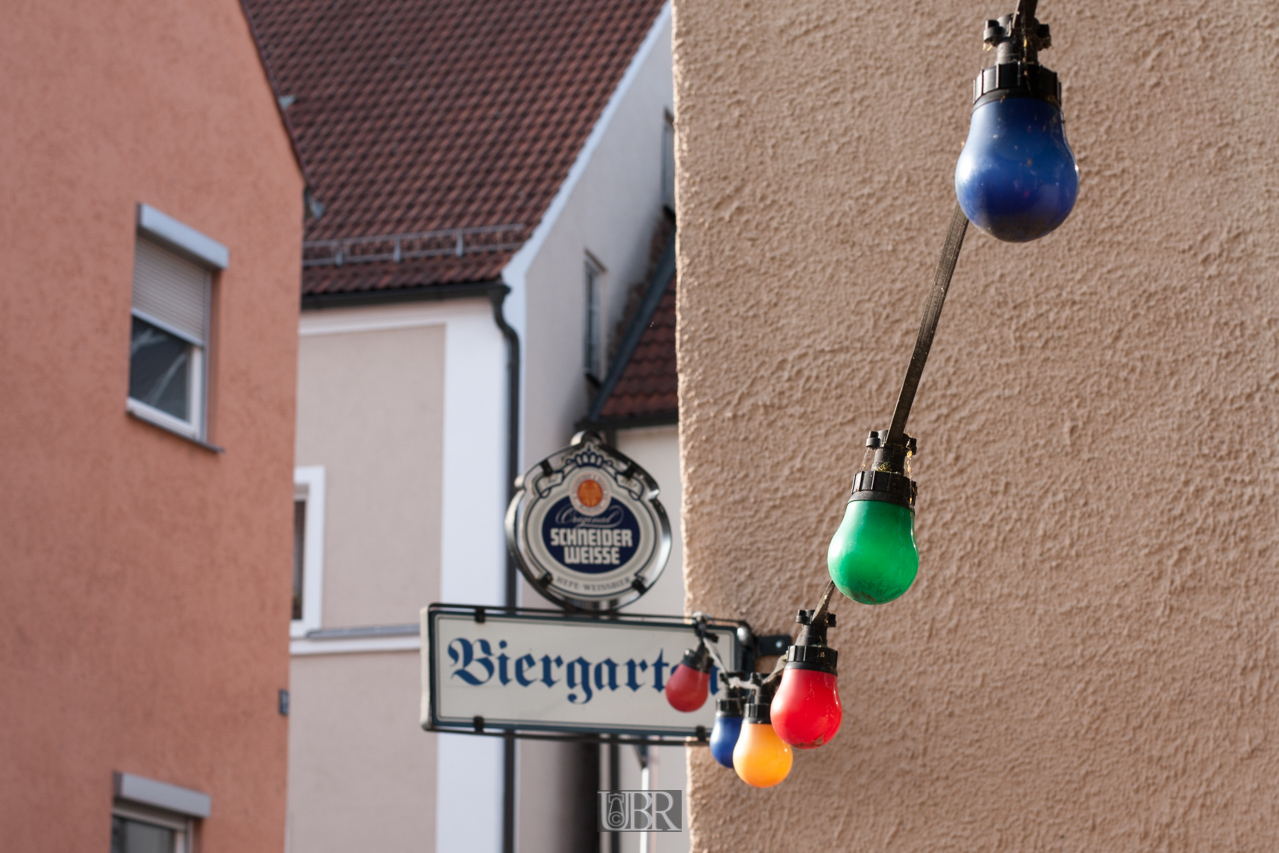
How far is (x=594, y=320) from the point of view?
1694 centimetres

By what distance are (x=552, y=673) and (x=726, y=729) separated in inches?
25.9

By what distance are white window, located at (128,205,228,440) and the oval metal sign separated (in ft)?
17.6

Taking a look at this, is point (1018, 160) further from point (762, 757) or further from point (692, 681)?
point (692, 681)

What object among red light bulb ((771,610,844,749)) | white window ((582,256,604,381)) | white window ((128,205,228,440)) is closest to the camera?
red light bulb ((771,610,844,749))

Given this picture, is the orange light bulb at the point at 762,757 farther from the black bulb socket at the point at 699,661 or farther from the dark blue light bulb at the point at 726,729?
the black bulb socket at the point at 699,661

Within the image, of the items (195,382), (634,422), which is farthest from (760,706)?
(634,422)

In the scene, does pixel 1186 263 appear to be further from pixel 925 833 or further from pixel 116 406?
pixel 116 406

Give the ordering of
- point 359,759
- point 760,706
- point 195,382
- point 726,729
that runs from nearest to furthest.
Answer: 1. point 760,706
2. point 726,729
3. point 195,382
4. point 359,759

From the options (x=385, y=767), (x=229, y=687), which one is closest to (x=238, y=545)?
(x=229, y=687)

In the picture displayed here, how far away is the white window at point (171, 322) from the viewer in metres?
10.6

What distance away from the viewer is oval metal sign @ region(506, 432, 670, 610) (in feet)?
17.9

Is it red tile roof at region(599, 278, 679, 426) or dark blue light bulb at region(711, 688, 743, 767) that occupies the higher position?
red tile roof at region(599, 278, 679, 426)

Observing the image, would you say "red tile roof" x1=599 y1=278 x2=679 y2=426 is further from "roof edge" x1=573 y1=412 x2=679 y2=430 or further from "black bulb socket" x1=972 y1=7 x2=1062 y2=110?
"black bulb socket" x1=972 y1=7 x2=1062 y2=110

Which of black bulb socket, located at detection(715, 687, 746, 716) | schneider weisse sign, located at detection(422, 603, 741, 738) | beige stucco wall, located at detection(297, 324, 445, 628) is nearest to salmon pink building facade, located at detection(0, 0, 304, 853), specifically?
beige stucco wall, located at detection(297, 324, 445, 628)
